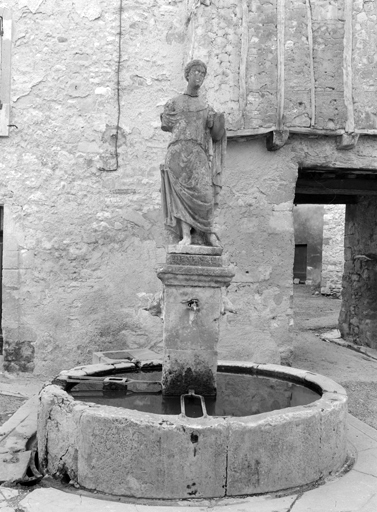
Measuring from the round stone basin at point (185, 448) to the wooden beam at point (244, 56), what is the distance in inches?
155

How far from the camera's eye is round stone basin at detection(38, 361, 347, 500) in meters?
3.18

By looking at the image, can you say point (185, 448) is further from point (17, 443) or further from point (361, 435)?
point (361, 435)

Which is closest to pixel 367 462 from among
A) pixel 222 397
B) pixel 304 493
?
pixel 304 493

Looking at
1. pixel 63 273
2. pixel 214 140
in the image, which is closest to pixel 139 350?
pixel 63 273

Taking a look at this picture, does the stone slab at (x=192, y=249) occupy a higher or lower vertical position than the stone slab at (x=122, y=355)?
higher

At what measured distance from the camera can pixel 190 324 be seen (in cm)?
401

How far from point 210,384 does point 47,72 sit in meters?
4.56

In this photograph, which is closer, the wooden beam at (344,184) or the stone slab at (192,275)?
the stone slab at (192,275)

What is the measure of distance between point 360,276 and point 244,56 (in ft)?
14.0

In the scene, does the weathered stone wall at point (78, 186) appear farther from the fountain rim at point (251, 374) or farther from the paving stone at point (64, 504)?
the paving stone at point (64, 504)

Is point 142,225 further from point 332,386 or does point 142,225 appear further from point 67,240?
point 332,386

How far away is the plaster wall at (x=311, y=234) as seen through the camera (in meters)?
16.7

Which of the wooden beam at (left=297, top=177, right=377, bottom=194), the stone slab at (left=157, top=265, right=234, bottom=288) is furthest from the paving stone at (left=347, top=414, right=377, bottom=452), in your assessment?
the wooden beam at (left=297, top=177, right=377, bottom=194)

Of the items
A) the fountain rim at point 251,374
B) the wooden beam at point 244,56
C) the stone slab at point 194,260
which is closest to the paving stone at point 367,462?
the fountain rim at point 251,374
